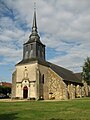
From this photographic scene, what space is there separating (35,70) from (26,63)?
2.89 metres

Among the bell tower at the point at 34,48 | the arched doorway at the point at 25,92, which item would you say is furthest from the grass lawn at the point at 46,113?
the bell tower at the point at 34,48

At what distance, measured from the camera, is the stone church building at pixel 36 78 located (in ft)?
138

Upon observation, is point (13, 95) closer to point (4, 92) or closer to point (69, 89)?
point (69, 89)

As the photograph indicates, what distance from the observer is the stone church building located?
138ft

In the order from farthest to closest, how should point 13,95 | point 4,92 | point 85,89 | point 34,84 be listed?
point 4,92
point 85,89
point 13,95
point 34,84

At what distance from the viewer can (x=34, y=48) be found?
4434cm

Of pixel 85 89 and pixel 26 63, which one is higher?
pixel 26 63

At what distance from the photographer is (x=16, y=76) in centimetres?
4534

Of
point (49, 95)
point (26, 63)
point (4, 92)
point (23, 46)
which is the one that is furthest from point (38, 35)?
point (4, 92)

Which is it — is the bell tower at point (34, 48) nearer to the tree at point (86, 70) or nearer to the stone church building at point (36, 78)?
the stone church building at point (36, 78)

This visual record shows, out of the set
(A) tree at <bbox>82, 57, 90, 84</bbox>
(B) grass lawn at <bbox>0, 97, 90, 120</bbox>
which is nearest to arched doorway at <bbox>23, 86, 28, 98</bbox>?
(A) tree at <bbox>82, 57, 90, 84</bbox>

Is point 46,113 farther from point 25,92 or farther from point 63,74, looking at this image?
point 63,74

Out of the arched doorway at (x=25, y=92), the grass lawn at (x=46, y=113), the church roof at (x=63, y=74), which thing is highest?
the church roof at (x=63, y=74)

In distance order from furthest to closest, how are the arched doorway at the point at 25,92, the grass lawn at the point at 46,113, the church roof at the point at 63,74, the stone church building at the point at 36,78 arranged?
1. the church roof at the point at 63,74
2. the arched doorway at the point at 25,92
3. the stone church building at the point at 36,78
4. the grass lawn at the point at 46,113
